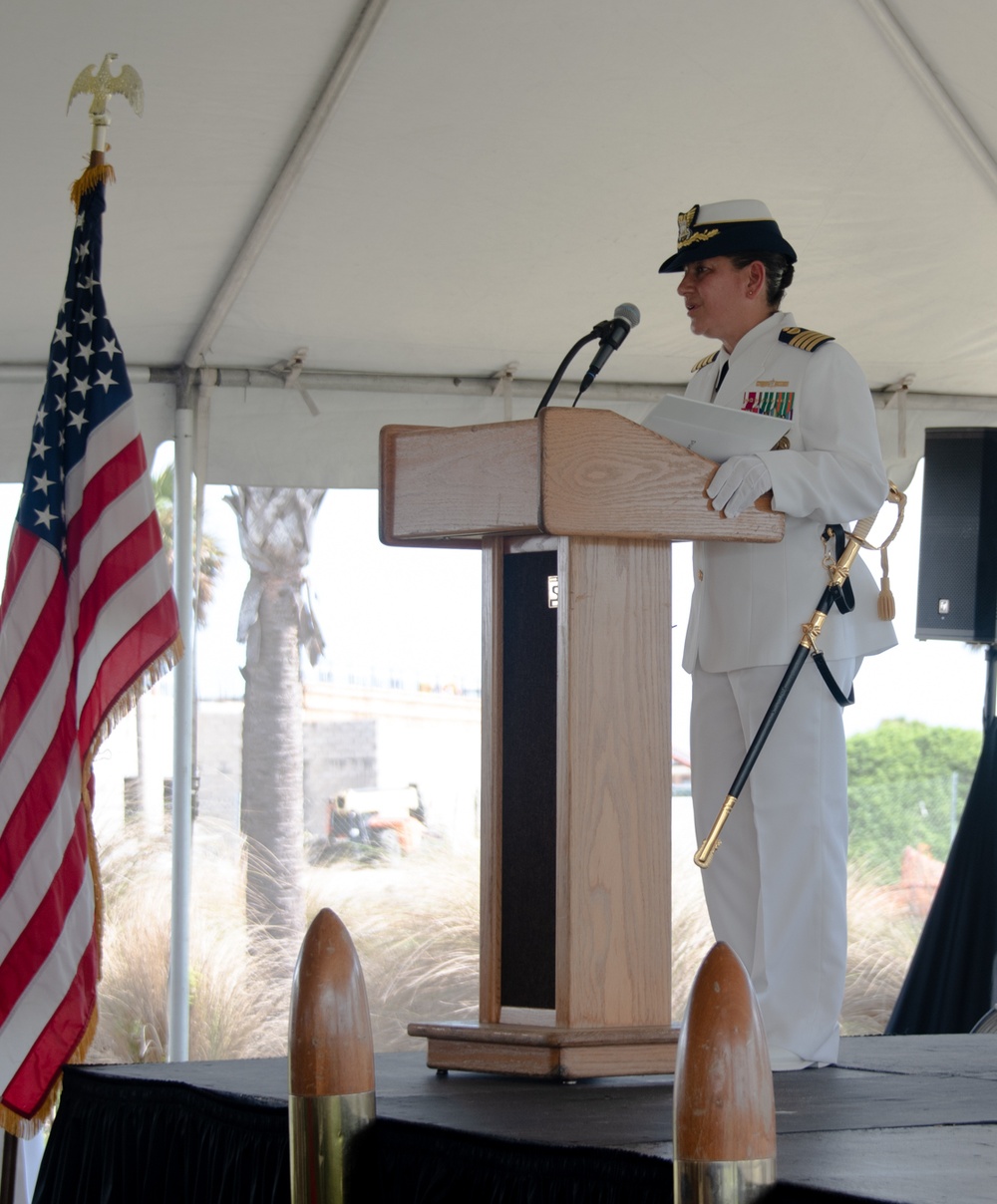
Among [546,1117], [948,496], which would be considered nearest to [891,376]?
[948,496]

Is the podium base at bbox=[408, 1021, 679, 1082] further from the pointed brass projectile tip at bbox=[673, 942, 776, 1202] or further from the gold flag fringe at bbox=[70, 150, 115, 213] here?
the gold flag fringe at bbox=[70, 150, 115, 213]

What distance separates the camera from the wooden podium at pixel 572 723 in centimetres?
192

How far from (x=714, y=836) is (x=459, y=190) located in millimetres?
2099

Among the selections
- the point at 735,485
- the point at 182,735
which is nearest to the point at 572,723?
the point at 735,485

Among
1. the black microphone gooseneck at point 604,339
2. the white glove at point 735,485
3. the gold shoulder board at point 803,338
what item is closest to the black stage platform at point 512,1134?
the white glove at point 735,485

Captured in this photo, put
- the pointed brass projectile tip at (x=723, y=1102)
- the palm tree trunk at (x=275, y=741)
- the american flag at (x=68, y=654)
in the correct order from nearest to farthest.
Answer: the pointed brass projectile tip at (x=723, y=1102) → the american flag at (x=68, y=654) → the palm tree trunk at (x=275, y=741)

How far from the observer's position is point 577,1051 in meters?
1.89

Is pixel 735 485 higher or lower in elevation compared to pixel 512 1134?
higher

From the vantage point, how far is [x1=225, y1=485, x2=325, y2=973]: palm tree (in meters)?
6.68

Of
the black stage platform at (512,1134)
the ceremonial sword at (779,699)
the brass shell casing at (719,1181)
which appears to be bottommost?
Answer: the black stage platform at (512,1134)

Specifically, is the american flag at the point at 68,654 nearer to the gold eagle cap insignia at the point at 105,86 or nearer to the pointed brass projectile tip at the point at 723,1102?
the gold eagle cap insignia at the point at 105,86

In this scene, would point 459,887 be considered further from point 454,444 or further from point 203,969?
point 454,444

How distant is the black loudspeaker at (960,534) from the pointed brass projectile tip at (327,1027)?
128 inches

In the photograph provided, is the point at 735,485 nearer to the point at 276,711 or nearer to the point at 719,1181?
the point at 719,1181
